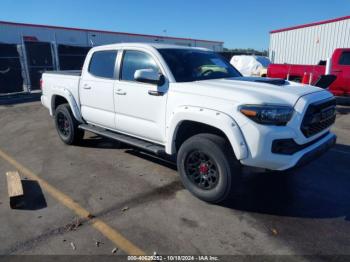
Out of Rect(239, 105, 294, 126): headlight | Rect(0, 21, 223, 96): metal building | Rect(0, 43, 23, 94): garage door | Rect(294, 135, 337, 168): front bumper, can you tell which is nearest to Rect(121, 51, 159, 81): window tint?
Rect(239, 105, 294, 126): headlight

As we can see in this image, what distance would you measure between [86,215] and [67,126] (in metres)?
3.28

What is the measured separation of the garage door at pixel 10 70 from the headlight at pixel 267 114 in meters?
15.6

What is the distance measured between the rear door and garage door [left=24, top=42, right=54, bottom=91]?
1281 cm

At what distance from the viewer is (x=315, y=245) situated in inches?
123

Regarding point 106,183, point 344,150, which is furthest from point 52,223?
point 344,150

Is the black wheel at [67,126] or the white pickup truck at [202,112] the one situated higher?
the white pickup truck at [202,112]

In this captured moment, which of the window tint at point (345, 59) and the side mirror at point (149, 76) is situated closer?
the side mirror at point (149, 76)

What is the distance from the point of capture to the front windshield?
4.46 meters

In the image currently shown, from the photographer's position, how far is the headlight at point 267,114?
3.36 m

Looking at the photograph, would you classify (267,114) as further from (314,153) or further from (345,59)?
(345,59)

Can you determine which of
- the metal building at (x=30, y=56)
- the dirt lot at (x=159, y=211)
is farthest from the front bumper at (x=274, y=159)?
the metal building at (x=30, y=56)

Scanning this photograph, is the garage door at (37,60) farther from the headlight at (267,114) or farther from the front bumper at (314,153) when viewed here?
the front bumper at (314,153)

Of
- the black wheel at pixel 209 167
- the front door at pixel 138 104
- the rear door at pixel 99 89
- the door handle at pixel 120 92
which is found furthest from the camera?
the rear door at pixel 99 89

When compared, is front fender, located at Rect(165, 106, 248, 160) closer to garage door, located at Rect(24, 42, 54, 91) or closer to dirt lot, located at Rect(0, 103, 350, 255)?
dirt lot, located at Rect(0, 103, 350, 255)
